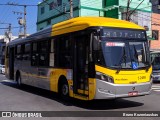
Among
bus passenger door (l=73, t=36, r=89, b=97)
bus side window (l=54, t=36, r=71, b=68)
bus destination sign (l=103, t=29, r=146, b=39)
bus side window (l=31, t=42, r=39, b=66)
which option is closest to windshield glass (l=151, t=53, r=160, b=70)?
bus side window (l=31, t=42, r=39, b=66)

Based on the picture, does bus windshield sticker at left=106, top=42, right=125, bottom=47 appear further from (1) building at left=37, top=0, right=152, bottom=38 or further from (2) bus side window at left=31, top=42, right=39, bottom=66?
(1) building at left=37, top=0, right=152, bottom=38

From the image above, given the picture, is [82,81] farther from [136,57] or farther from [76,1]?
[76,1]

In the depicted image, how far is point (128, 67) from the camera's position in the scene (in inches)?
427

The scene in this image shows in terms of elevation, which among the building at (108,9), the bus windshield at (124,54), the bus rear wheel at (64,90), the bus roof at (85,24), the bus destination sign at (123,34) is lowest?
the bus rear wheel at (64,90)

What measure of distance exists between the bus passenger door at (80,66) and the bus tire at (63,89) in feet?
2.85

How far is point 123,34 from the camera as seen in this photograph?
36.8 feet

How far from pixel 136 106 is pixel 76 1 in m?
28.7

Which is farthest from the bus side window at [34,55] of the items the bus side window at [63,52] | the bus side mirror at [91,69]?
the bus side mirror at [91,69]

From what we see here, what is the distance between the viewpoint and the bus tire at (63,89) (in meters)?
12.6

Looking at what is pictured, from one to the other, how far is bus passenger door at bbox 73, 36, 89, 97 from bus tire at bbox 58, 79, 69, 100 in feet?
2.85

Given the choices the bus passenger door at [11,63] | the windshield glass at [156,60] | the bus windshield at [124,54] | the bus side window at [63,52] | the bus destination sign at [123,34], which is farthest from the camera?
the windshield glass at [156,60]

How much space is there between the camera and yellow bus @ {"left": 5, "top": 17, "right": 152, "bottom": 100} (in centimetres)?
1054

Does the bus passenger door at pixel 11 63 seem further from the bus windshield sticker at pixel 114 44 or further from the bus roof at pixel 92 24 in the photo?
the bus windshield sticker at pixel 114 44

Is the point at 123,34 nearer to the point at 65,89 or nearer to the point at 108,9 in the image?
the point at 65,89
